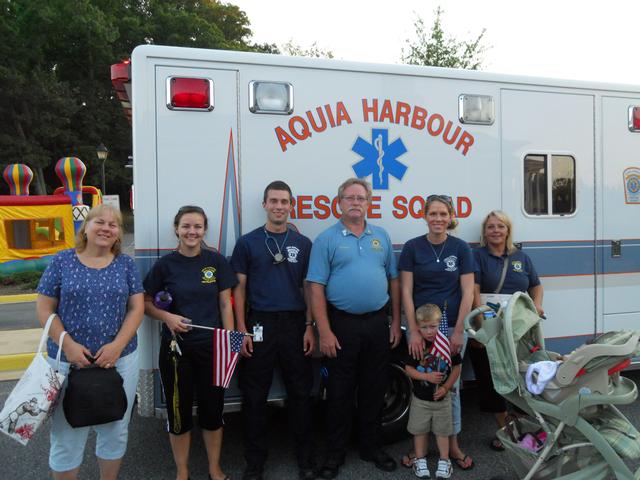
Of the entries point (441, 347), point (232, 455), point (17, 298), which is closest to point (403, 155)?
point (441, 347)

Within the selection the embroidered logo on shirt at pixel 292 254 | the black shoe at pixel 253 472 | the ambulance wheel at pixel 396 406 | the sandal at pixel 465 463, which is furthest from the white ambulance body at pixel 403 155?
the sandal at pixel 465 463

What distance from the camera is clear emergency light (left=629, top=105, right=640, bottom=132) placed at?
4.46m

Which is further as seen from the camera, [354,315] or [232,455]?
[232,455]

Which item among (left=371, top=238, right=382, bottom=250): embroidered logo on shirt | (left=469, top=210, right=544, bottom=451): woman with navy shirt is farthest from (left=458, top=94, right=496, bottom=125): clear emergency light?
(left=371, top=238, right=382, bottom=250): embroidered logo on shirt

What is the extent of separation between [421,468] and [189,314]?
1.82 metres

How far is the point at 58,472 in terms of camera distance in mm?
2916

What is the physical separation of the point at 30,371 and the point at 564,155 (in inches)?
159

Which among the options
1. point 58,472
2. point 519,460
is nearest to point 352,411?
point 519,460

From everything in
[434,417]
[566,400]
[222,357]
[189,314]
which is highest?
[189,314]

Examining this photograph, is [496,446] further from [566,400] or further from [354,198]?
[354,198]

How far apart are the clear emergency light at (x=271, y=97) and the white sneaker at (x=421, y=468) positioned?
2.50m

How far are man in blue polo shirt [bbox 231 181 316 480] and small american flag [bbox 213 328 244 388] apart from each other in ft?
0.45

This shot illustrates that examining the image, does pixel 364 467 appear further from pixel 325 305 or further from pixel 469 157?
pixel 469 157

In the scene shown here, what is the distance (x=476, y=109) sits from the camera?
403cm
